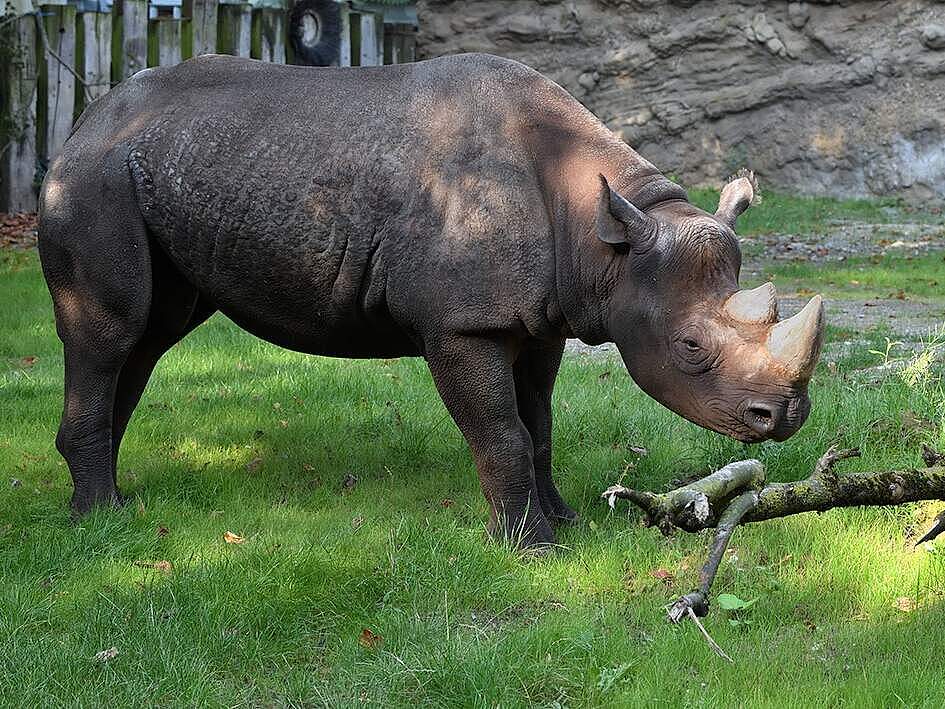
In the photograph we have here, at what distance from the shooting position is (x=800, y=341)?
4227mm

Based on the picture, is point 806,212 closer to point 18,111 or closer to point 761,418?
point 18,111

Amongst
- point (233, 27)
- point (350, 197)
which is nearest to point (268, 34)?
point (233, 27)

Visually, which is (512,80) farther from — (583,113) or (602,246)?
(602,246)

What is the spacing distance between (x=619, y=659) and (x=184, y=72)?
332 centimetres

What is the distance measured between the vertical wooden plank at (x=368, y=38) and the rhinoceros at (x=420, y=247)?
10.4m

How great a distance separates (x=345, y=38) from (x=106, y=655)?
486 inches

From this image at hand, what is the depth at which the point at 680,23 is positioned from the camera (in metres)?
17.1

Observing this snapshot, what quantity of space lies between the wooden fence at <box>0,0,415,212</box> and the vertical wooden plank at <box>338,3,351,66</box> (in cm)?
145

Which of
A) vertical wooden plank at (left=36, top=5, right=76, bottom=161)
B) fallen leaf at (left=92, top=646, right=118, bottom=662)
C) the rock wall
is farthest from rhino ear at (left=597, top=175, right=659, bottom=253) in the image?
the rock wall

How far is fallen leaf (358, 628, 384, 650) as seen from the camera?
13.9 feet

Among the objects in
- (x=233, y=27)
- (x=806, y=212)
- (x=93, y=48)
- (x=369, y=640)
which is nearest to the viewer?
(x=369, y=640)

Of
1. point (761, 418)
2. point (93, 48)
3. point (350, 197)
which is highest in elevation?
point (350, 197)

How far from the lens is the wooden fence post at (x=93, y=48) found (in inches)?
523

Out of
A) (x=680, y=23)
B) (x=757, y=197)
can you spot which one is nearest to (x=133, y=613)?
(x=757, y=197)
